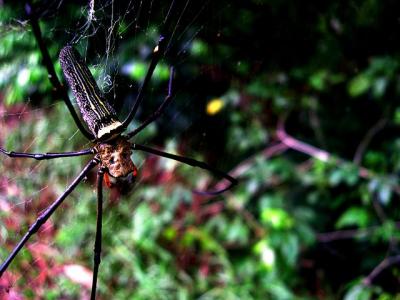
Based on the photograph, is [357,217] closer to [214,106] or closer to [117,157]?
[214,106]

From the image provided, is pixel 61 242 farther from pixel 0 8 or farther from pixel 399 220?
pixel 399 220

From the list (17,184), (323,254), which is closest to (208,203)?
(323,254)

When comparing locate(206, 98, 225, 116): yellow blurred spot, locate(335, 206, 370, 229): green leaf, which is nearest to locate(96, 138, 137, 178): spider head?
locate(206, 98, 225, 116): yellow blurred spot

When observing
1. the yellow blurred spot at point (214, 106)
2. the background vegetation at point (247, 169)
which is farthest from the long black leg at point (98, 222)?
the yellow blurred spot at point (214, 106)

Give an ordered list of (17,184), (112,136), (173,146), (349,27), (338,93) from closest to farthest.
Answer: (112,136) < (17,184) < (349,27) < (338,93) < (173,146)

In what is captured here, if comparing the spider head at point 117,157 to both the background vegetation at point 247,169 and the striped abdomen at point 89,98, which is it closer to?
the striped abdomen at point 89,98

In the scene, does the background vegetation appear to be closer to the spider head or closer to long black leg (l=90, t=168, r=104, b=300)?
long black leg (l=90, t=168, r=104, b=300)

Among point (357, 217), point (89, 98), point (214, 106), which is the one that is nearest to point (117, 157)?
point (89, 98)
